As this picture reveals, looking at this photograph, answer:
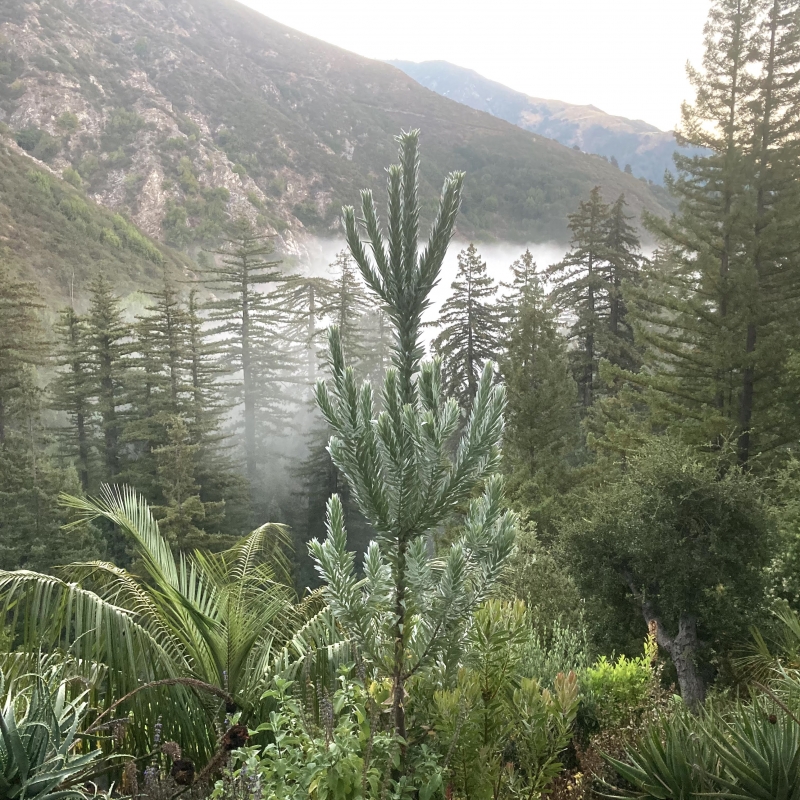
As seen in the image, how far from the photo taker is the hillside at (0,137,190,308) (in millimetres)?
37719

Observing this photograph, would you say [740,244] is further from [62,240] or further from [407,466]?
[62,240]

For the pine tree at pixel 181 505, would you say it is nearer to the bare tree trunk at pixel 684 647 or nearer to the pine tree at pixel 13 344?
the pine tree at pixel 13 344

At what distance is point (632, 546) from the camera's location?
728cm

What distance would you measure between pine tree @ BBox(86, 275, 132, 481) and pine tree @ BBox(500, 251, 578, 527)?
15099 millimetres

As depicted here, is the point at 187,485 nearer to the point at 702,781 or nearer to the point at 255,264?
the point at 255,264

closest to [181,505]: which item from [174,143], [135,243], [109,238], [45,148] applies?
[109,238]

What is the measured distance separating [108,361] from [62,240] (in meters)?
26.4

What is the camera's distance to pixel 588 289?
22484mm

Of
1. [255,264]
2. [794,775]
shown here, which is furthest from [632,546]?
[255,264]

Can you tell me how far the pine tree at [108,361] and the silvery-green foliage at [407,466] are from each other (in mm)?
21756

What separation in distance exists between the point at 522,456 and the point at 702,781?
14.4 m

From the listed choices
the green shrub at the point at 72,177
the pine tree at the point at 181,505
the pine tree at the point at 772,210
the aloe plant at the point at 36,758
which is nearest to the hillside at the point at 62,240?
the green shrub at the point at 72,177

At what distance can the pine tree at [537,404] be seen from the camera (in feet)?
52.3

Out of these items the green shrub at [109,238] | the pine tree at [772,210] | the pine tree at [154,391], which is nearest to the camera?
the pine tree at [772,210]
